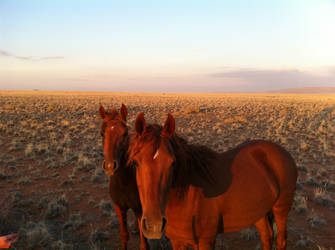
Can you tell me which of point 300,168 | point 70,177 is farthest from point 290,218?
point 70,177

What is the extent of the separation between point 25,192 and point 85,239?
3311mm

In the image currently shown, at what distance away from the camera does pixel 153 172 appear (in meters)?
1.81

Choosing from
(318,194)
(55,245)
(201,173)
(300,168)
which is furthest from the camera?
(300,168)

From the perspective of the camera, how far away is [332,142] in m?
13.0

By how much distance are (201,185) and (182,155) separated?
1.57ft

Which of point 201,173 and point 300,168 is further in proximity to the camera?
point 300,168

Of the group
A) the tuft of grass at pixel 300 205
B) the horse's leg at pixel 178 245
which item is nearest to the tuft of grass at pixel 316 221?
the tuft of grass at pixel 300 205

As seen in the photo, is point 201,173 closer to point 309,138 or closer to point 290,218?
point 290,218

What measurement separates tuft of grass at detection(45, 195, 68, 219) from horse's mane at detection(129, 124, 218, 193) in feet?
13.9

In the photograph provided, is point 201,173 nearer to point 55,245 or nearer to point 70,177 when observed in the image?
point 55,245

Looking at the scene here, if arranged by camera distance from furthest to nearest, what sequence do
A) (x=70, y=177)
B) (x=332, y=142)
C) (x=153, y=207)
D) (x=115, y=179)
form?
(x=332, y=142) < (x=70, y=177) < (x=115, y=179) < (x=153, y=207)

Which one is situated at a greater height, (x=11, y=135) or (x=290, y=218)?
(x=11, y=135)

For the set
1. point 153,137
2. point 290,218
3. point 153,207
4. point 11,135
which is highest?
point 153,137

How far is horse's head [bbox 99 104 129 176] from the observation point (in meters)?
3.15
